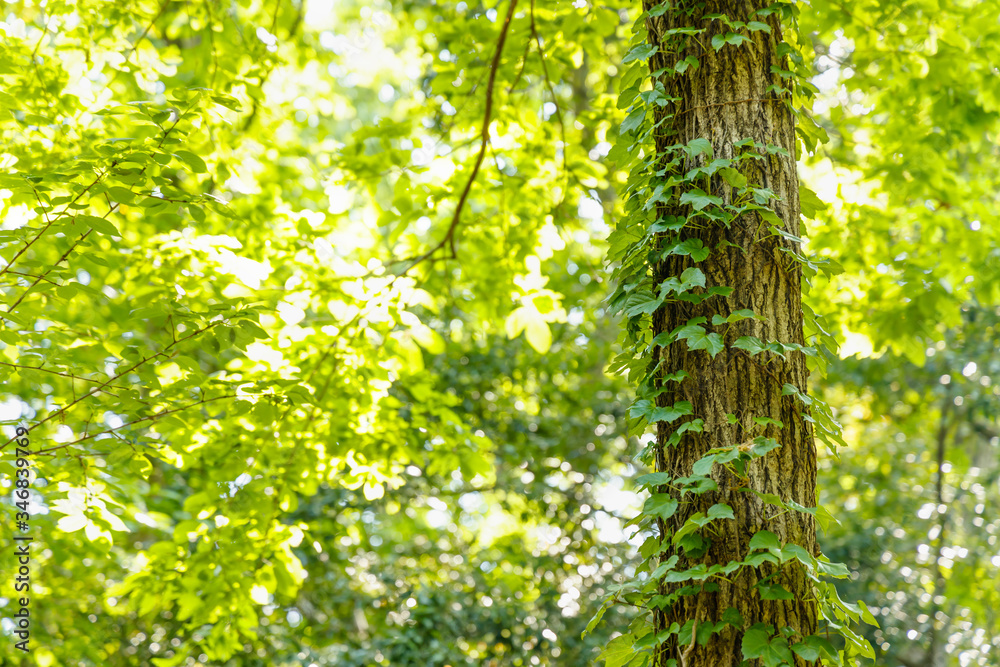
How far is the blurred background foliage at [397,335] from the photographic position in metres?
2.38

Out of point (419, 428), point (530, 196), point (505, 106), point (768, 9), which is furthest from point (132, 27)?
point (768, 9)

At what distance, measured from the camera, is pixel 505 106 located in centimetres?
397

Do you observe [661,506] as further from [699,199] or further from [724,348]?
[699,199]

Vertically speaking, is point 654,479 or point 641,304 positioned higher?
point 641,304

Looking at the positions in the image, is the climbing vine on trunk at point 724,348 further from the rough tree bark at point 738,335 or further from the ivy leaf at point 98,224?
the ivy leaf at point 98,224

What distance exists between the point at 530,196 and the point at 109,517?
253 cm

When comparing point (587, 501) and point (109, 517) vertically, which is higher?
point (587, 501)

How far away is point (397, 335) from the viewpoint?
10.7ft

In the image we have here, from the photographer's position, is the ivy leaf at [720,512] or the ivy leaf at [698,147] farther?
the ivy leaf at [698,147]

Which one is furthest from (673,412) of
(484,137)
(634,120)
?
(484,137)

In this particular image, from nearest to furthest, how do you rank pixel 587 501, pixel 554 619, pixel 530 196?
pixel 530 196 → pixel 554 619 → pixel 587 501

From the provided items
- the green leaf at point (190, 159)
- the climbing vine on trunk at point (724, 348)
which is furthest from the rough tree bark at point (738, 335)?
the green leaf at point (190, 159)

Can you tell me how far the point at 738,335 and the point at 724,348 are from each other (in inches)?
1.8

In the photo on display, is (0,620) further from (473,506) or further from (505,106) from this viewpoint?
(505,106)
